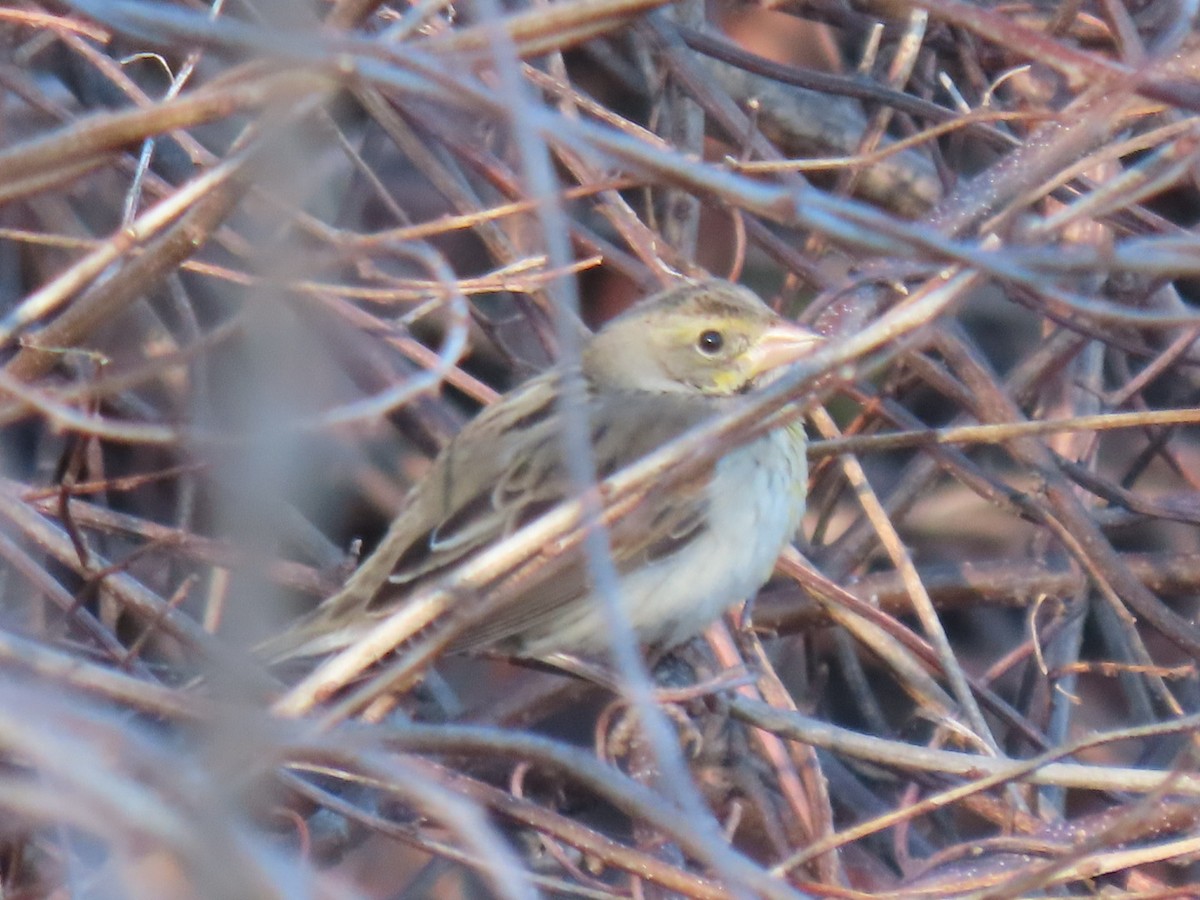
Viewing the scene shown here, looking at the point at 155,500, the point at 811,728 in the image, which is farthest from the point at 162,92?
the point at 811,728

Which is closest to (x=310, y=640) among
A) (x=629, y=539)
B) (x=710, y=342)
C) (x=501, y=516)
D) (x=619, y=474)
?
(x=501, y=516)

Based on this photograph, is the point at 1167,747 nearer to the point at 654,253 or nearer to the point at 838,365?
the point at 654,253

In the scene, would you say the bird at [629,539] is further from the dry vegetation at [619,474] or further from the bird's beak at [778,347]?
the dry vegetation at [619,474]

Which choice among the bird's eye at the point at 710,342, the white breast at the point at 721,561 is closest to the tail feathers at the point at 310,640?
the white breast at the point at 721,561

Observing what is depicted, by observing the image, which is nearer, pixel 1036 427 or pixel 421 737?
pixel 421 737

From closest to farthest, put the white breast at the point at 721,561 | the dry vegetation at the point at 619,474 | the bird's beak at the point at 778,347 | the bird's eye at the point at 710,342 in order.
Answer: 1. the dry vegetation at the point at 619,474
2. the white breast at the point at 721,561
3. the bird's beak at the point at 778,347
4. the bird's eye at the point at 710,342

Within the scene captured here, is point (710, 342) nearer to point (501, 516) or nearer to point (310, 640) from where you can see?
point (501, 516)

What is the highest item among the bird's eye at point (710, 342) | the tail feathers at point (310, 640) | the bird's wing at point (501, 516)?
the bird's eye at point (710, 342)
